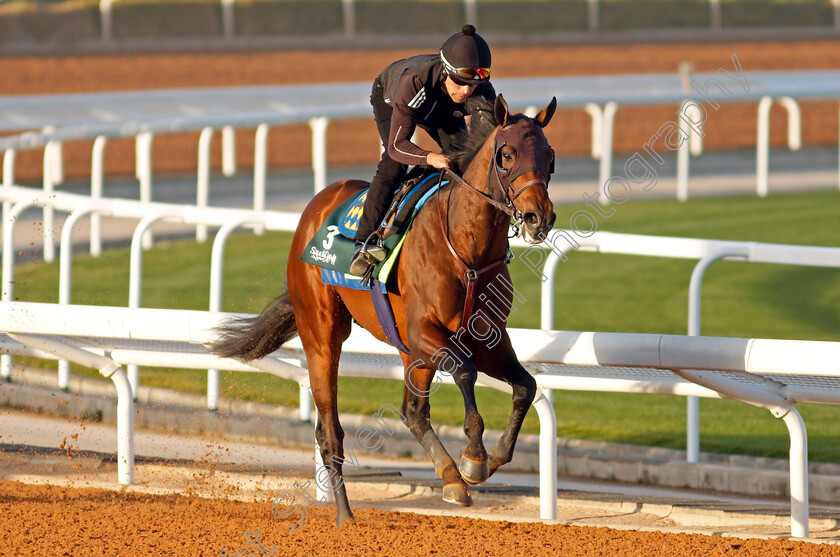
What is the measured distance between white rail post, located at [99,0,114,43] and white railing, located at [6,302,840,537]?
747 inches

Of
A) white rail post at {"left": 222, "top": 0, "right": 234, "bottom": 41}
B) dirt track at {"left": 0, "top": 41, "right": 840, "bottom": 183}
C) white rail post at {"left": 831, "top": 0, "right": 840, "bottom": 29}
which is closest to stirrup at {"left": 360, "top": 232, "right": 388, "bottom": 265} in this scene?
dirt track at {"left": 0, "top": 41, "right": 840, "bottom": 183}

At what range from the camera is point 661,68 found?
2680cm

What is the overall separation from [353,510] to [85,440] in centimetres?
Result: 228

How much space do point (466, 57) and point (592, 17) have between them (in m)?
24.6

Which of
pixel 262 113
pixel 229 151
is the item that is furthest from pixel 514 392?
pixel 229 151

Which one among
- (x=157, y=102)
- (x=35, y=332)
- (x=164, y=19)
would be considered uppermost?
(x=164, y=19)

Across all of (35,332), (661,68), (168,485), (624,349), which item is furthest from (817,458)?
(661,68)

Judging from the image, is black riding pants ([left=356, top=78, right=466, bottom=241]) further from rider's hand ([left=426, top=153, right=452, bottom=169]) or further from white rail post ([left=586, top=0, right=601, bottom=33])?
white rail post ([left=586, top=0, right=601, bottom=33])

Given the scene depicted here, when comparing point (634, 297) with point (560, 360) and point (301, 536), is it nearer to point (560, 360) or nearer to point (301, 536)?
point (560, 360)

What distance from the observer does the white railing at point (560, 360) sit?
4125mm

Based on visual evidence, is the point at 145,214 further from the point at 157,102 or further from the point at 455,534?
the point at 157,102

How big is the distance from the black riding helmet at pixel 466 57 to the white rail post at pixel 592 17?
24.3 m

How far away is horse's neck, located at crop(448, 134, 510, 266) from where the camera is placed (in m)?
4.15

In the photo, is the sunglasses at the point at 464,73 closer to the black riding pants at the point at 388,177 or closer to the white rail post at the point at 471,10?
the black riding pants at the point at 388,177
